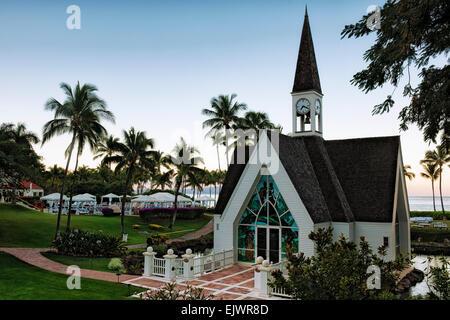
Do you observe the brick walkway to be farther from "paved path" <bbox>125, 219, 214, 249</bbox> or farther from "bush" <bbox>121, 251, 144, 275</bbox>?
"paved path" <bbox>125, 219, 214, 249</bbox>

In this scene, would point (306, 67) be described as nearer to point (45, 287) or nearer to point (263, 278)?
point (263, 278)

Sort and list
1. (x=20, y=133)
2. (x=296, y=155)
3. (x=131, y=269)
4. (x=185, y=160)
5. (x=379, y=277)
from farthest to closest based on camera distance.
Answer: (x=185, y=160), (x=20, y=133), (x=296, y=155), (x=131, y=269), (x=379, y=277)

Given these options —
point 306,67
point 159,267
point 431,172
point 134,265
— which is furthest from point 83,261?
point 431,172

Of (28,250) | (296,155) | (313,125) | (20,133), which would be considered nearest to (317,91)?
(313,125)

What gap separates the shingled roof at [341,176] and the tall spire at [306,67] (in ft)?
12.5

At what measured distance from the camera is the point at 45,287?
13.8 m

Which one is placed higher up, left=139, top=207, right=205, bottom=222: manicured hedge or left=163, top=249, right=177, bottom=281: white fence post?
left=139, top=207, right=205, bottom=222: manicured hedge

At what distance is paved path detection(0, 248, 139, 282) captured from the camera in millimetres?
17172

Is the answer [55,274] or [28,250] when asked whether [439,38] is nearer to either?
[55,274]

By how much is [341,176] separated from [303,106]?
5673 mm

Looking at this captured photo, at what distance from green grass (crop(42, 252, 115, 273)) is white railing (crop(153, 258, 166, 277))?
2849 millimetres

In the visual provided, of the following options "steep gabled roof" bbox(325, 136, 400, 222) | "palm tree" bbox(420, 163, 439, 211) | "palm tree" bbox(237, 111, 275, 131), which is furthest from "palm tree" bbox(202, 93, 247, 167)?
"palm tree" bbox(420, 163, 439, 211)

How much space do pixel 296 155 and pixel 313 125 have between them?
11.3ft
